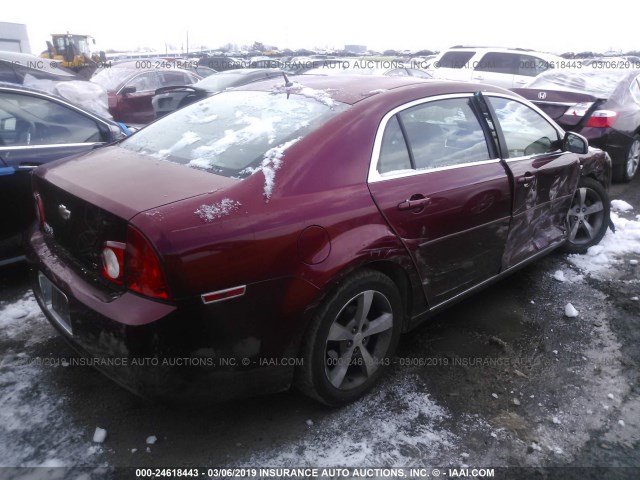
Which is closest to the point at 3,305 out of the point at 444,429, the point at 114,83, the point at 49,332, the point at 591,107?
the point at 49,332

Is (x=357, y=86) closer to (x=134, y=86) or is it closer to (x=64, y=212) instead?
(x=64, y=212)

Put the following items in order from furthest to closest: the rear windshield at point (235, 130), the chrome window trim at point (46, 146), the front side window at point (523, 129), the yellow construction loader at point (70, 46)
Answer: the yellow construction loader at point (70, 46), the chrome window trim at point (46, 146), the front side window at point (523, 129), the rear windshield at point (235, 130)

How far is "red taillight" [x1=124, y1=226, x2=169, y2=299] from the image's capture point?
191 centimetres

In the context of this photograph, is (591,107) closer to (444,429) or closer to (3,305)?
(444,429)

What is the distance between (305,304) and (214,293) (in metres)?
0.42

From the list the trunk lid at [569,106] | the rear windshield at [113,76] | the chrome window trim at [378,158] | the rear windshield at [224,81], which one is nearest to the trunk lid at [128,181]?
the chrome window trim at [378,158]

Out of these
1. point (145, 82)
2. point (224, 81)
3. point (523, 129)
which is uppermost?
point (523, 129)

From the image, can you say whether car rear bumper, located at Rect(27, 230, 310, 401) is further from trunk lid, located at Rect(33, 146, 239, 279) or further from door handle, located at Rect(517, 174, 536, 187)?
door handle, located at Rect(517, 174, 536, 187)

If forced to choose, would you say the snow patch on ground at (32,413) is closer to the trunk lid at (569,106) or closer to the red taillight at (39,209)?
the red taillight at (39,209)

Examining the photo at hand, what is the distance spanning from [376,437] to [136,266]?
1.38m

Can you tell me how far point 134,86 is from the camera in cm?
1033

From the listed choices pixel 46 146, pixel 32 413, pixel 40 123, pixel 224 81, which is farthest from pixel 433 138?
pixel 224 81

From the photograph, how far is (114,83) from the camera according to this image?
10562mm

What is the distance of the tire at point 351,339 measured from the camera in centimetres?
233
